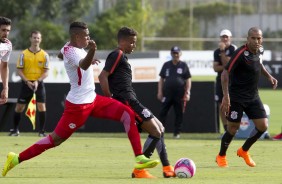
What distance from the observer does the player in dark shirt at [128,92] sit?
1298cm

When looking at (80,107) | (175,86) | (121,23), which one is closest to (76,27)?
(80,107)

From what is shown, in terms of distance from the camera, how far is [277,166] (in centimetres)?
1478

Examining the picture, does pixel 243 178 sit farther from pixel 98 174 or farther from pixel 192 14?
pixel 192 14

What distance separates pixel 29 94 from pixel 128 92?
919 cm

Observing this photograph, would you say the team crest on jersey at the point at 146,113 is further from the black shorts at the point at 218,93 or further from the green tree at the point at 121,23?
the green tree at the point at 121,23

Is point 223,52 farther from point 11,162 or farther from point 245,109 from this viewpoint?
point 11,162

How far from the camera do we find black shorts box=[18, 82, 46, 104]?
867 inches

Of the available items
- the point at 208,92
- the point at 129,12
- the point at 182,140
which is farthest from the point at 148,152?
the point at 129,12

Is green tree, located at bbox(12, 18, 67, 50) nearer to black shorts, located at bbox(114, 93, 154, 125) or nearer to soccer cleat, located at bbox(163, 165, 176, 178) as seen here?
black shorts, located at bbox(114, 93, 154, 125)

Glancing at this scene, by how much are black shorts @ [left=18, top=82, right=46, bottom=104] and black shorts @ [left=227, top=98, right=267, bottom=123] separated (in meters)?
7.66

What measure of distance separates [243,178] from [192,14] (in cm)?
5058

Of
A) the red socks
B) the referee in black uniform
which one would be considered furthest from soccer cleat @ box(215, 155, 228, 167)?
the referee in black uniform

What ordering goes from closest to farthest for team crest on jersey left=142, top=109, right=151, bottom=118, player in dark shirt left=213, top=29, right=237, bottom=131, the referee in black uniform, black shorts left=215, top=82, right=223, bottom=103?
team crest on jersey left=142, top=109, right=151, bottom=118 < player in dark shirt left=213, top=29, right=237, bottom=131 < black shorts left=215, top=82, right=223, bottom=103 < the referee in black uniform

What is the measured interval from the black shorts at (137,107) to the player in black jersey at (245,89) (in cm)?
221
